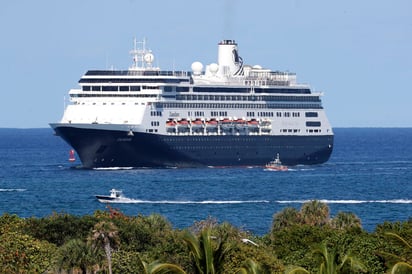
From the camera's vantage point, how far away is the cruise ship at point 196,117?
136000 millimetres

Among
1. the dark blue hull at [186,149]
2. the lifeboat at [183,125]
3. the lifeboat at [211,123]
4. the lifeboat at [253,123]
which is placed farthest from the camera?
the lifeboat at [253,123]

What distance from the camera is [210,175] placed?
134 m

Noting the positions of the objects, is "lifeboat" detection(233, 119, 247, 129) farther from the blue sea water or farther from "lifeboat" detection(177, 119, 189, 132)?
"lifeboat" detection(177, 119, 189, 132)

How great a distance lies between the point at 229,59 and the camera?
157375 millimetres

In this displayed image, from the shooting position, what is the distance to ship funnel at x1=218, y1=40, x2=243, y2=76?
15462 cm

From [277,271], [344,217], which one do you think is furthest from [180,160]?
[277,271]

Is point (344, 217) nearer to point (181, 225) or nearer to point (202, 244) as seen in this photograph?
point (181, 225)

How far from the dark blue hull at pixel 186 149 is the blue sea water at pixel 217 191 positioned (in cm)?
143

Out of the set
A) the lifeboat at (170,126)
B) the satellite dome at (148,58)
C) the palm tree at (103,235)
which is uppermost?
the satellite dome at (148,58)

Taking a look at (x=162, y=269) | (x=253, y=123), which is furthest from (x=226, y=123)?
(x=162, y=269)

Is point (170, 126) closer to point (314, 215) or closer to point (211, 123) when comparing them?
point (211, 123)

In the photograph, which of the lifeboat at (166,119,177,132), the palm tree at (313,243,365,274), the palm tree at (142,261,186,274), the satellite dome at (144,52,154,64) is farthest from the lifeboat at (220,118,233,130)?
the palm tree at (142,261,186,274)

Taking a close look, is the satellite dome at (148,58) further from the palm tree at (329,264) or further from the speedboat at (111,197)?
the palm tree at (329,264)

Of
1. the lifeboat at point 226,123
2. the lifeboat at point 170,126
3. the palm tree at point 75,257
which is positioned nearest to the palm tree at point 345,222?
the palm tree at point 75,257
